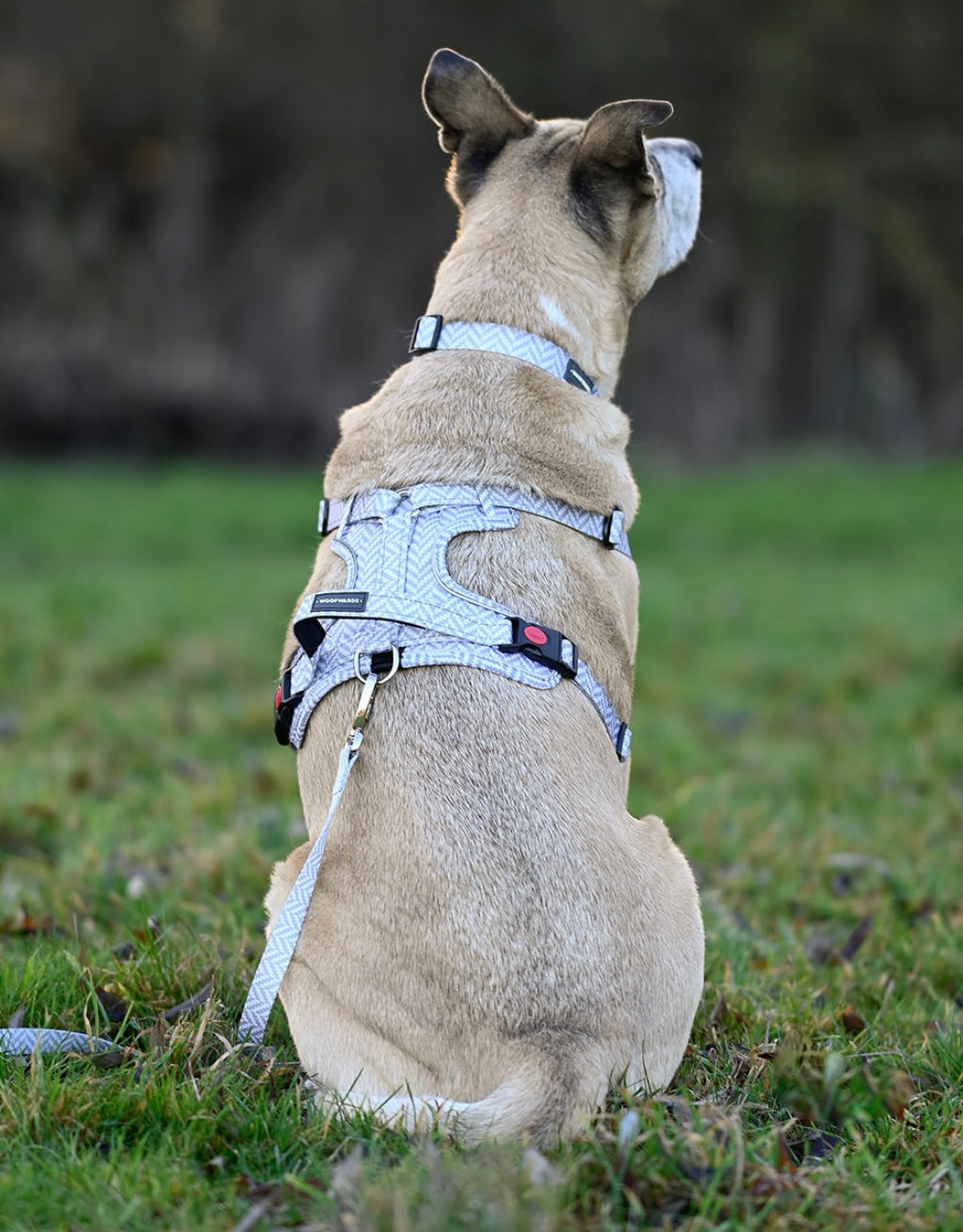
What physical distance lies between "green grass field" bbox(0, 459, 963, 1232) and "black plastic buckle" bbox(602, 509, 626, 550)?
1.08 metres

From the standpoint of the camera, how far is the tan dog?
7.52 ft

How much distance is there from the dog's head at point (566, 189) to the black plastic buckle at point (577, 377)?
0.57ft

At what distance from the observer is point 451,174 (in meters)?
3.60

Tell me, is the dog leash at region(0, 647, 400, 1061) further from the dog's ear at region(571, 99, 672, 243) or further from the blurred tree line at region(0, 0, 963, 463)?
the blurred tree line at region(0, 0, 963, 463)

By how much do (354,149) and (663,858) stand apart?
2296 cm

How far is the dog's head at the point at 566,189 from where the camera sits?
3.23 meters

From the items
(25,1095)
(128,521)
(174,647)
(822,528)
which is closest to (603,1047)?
(25,1095)

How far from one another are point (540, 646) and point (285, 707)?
25.0 inches

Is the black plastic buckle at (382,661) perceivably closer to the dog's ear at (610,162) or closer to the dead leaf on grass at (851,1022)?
the dog's ear at (610,162)

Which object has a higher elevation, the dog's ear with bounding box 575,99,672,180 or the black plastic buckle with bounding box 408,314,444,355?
the dog's ear with bounding box 575,99,672,180

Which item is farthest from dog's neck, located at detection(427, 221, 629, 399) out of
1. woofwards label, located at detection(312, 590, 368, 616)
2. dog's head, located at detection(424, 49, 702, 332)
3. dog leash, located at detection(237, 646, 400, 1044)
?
dog leash, located at detection(237, 646, 400, 1044)

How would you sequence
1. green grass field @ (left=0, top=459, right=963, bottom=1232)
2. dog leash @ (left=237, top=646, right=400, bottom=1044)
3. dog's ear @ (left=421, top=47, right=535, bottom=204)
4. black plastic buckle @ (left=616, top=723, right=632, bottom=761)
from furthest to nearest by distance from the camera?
dog's ear @ (left=421, top=47, right=535, bottom=204)
black plastic buckle @ (left=616, top=723, right=632, bottom=761)
dog leash @ (left=237, top=646, right=400, bottom=1044)
green grass field @ (left=0, top=459, right=963, bottom=1232)

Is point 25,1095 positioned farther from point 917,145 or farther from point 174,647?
point 917,145

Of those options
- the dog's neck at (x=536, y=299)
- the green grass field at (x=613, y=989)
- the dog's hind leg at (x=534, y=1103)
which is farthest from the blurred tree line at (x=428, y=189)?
the dog's hind leg at (x=534, y=1103)
